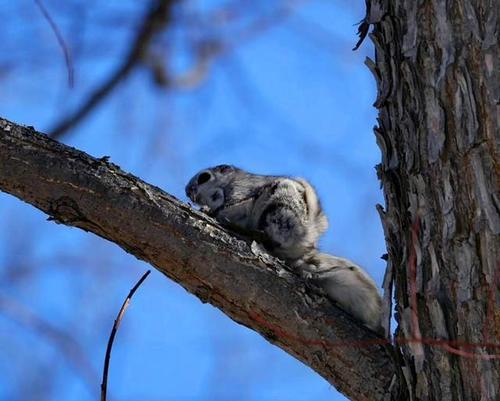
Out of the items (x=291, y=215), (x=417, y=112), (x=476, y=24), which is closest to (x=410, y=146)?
(x=417, y=112)

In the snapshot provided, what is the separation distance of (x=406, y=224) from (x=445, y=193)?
15 cm

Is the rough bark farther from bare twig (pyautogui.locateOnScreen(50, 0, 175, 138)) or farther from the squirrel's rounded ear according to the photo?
bare twig (pyautogui.locateOnScreen(50, 0, 175, 138))

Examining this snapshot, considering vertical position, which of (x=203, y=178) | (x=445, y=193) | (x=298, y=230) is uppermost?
(x=203, y=178)

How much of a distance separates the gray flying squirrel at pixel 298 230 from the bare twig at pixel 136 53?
2.56 meters

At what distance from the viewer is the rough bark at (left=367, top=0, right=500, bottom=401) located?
6.95 feet

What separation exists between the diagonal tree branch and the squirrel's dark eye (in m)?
1.19

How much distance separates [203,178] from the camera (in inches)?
148

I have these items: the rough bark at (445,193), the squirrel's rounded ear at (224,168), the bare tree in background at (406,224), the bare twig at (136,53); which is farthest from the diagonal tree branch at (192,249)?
the bare twig at (136,53)

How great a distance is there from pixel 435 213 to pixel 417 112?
0.25 meters

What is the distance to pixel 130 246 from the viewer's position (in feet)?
8.18

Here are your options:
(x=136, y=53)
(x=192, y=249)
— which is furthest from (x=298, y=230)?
(x=136, y=53)

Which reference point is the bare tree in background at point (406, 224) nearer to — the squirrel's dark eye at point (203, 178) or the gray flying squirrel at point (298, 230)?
the gray flying squirrel at point (298, 230)

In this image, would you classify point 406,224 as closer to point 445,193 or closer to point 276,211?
point 445,193

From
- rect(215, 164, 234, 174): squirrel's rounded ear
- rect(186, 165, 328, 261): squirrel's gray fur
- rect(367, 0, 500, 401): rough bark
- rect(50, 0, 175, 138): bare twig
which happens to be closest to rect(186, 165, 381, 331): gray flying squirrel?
rect(186, 165, 328, 261): squirrel's gray fur
